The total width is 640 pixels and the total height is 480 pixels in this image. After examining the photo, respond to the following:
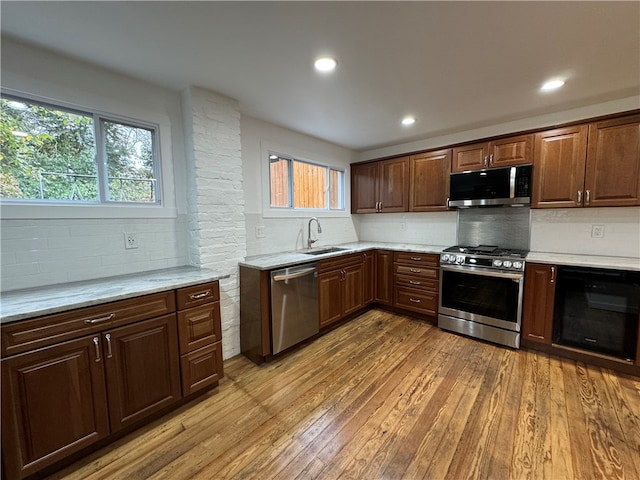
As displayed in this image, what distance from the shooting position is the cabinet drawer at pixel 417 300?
3318 millimetres

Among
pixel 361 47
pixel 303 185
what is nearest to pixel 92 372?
pixel 361 47

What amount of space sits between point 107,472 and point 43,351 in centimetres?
75

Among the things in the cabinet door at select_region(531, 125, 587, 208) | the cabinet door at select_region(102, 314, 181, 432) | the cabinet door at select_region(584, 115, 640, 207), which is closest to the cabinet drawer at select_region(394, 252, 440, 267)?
the cabinet door at select_region(531, 125, 587, 208)

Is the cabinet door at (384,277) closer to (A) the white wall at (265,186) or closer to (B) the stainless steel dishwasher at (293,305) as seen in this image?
(A) the white wall at (265,186)

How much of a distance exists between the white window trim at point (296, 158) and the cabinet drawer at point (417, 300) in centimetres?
150

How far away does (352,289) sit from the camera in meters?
3.42

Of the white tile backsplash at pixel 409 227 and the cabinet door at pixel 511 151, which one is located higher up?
the cabinet door at pixel 511 151

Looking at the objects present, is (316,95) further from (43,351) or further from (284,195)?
(43,351)

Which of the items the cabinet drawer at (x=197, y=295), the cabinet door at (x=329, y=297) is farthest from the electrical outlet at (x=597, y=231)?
the cabinet drawer at (x=197, y=295)

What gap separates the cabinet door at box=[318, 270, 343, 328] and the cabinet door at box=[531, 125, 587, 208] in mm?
2298

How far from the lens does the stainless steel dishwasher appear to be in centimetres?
250

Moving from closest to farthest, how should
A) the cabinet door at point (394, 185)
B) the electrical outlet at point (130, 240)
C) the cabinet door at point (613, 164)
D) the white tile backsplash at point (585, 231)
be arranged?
the electrical outlet at point (130, 240) < the cabinet door at point (613, 164) < the white tile backsplash at point (585, 231) < the cabinet door at point (394, 185)

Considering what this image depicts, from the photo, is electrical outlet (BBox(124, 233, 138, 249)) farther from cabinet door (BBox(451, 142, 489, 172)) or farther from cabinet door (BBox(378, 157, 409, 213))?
cabinet door (BBox(451, 142, 489, 172))

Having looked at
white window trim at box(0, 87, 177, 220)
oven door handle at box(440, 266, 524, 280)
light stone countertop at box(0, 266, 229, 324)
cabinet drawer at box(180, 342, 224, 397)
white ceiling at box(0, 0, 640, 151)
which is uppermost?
white ceiling at box(0, 0, 640, 151)
